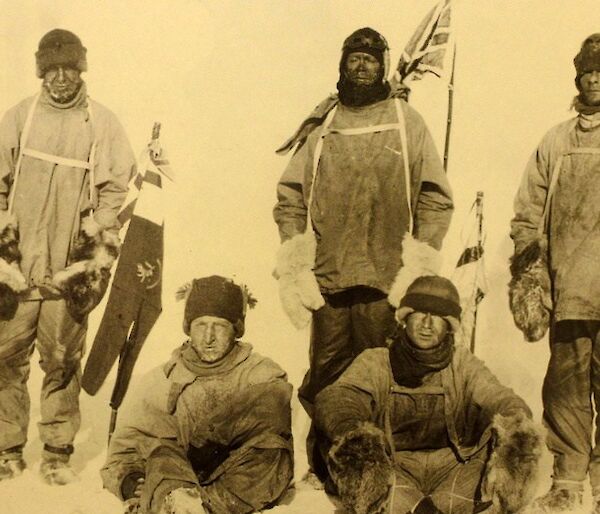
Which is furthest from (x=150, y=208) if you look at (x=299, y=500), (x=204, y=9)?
(x=299, y=500)

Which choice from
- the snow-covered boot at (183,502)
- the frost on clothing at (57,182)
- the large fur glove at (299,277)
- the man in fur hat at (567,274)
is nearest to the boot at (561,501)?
the man in fur hat at (567,274)

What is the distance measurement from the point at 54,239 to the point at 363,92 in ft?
3.90

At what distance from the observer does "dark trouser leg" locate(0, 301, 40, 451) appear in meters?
3.59

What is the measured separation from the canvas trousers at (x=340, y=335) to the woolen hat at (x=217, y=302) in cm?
27

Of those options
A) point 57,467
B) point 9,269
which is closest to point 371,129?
point 9,269

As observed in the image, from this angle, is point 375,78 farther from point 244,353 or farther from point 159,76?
point 244,353

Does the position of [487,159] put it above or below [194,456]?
above

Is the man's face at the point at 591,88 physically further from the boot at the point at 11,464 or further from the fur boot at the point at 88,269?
the boot at the point at 11,464

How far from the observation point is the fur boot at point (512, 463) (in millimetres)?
3250

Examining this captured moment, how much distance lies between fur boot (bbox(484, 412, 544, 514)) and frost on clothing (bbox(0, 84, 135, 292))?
150 cm

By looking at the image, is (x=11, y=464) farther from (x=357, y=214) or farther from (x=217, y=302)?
(x=357, y=214)

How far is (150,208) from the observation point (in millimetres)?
3615

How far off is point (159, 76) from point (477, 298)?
4.47ft

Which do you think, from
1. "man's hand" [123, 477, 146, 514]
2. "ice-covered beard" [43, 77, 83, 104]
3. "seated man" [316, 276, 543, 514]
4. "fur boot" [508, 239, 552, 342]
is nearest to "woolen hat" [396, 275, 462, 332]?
"seated man" [316, 276, 543, 514]
